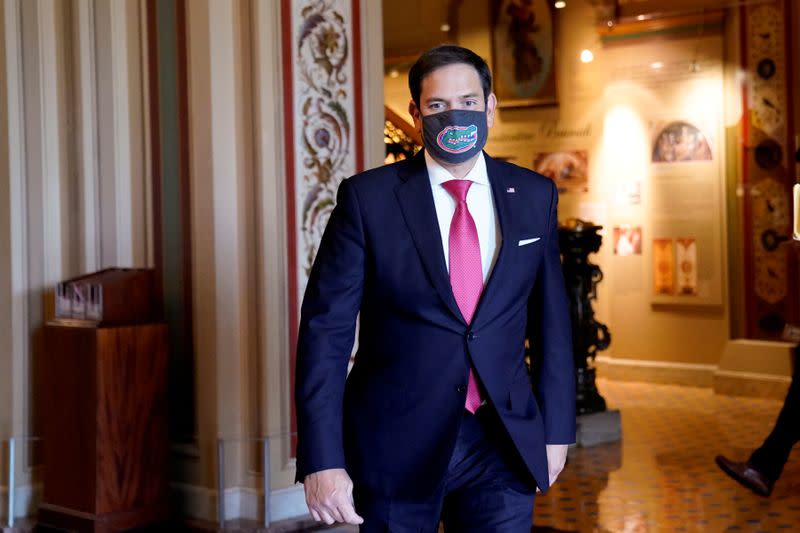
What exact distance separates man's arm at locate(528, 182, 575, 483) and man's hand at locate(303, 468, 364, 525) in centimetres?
48

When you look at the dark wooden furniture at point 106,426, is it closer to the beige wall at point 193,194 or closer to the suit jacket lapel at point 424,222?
the beige wall at point 193,194

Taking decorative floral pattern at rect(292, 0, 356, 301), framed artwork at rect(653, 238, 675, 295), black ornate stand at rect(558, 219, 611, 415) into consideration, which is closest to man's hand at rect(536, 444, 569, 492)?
decorative floral pattern at rect(292, 0, 356, 301)

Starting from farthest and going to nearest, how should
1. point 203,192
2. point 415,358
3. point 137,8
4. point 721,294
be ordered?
point 721,294, point 137,8, point 203,192, point 415,358

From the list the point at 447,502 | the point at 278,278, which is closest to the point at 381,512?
the point at 447,502

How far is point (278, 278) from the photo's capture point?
5.36 metres

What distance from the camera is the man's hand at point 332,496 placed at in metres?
2.49

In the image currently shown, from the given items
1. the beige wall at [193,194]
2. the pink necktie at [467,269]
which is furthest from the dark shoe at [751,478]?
the pink necktie at [467,269]

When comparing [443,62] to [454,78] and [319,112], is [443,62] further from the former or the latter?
[319,112]

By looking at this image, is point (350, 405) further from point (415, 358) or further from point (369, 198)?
point (369, 198)

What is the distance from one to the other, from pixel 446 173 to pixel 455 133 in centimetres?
13

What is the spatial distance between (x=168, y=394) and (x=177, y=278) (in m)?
0.55

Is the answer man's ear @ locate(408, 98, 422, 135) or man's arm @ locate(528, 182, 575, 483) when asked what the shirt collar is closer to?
man's ear @ locate(408, 98, 422, 135)

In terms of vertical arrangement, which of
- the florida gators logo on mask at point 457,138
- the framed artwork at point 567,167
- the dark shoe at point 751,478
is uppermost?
the framed artwork at point 567,167

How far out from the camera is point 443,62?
2529mm
